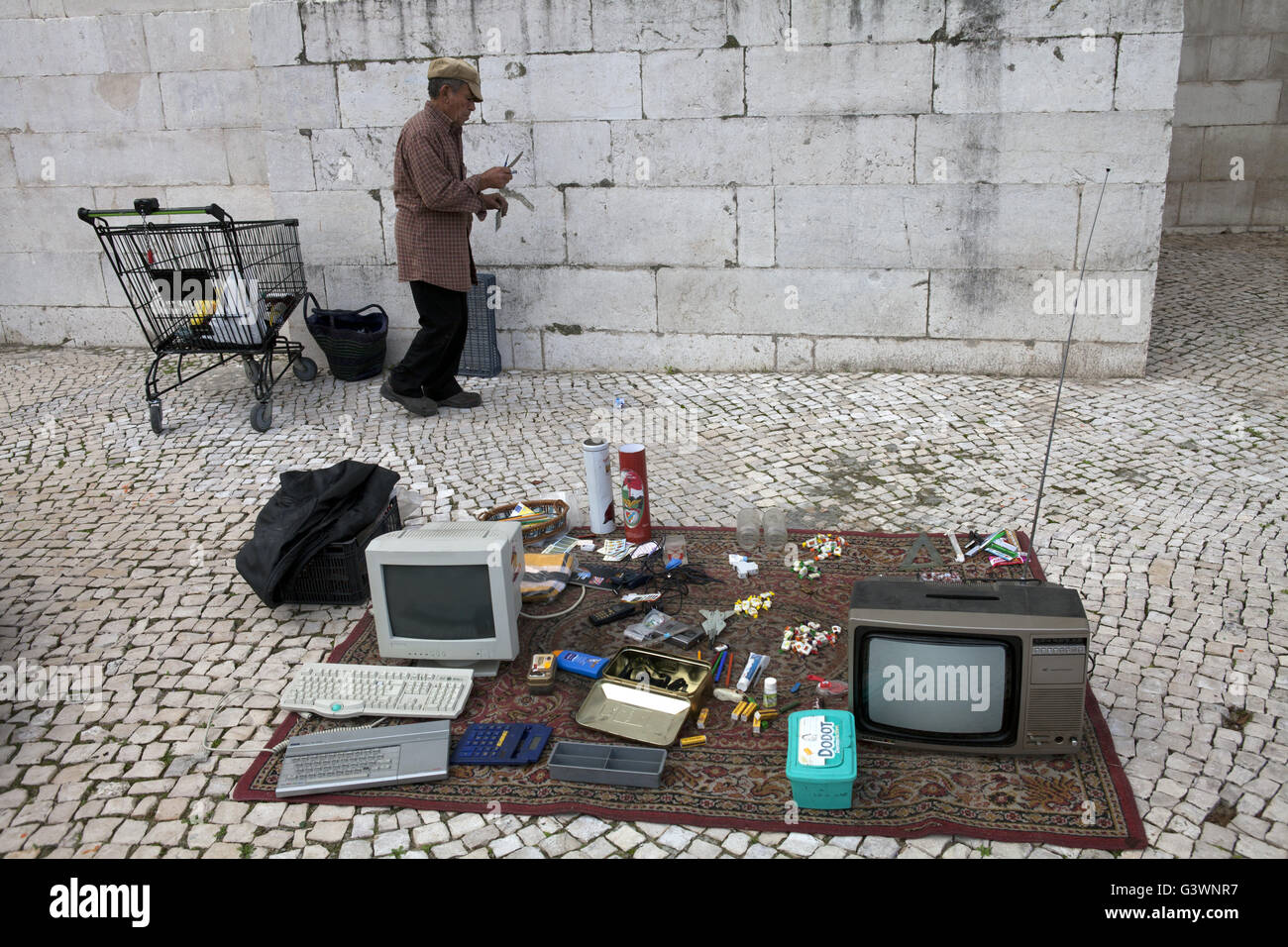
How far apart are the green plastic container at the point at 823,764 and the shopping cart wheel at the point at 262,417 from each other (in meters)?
5.17

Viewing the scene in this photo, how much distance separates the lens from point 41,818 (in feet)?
12.6

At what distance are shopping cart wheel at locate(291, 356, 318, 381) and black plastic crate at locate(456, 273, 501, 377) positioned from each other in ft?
3.95

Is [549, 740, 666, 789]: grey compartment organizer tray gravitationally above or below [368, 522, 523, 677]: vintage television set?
below

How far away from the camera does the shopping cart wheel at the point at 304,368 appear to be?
8.59 meters

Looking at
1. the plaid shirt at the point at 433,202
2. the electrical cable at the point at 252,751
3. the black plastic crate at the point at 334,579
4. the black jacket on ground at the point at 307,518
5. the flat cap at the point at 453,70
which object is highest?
the flat cap at the point at 453,70

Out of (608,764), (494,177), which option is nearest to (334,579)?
(608,764)

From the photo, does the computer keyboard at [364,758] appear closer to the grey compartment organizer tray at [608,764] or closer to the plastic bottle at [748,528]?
the grey compartment organizer tray at [608,764]

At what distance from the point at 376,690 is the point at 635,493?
182 cm

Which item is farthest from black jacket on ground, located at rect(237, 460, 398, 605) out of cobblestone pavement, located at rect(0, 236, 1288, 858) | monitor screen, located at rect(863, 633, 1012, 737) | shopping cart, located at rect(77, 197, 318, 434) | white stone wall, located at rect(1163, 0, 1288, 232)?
white stone wall, located at rect(1163, 0, 1288, 232)

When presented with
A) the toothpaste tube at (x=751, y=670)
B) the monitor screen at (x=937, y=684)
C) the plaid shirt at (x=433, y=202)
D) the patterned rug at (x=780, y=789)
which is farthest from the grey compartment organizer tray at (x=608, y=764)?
the plaid shirt at (x=433, y=202)

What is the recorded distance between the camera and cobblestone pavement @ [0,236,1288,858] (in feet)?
12.2

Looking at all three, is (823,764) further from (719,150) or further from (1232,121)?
(1232,121)

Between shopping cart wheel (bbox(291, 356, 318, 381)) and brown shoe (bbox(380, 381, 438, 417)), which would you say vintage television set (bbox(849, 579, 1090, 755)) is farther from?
shopping cart wheel (bbox(291, 356, 318, 381))

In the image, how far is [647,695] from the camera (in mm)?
4215
